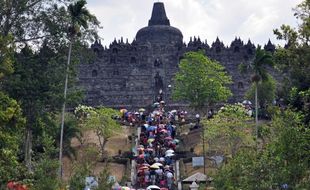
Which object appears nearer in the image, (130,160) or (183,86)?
(130,160)

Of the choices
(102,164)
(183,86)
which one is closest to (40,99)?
(102,164)

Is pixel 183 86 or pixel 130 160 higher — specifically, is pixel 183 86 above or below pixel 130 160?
above

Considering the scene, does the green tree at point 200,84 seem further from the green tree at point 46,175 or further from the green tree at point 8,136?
the green tree at point 8,136

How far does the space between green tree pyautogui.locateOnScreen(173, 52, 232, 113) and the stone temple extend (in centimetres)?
1756

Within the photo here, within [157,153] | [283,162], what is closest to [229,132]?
[157,153]

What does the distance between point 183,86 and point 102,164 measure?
15.6 meters

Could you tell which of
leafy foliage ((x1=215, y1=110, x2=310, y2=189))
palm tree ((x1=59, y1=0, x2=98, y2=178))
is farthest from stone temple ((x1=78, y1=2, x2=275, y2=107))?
leafy foliage ((x1=215, y1=110, x2=310, y2=189))

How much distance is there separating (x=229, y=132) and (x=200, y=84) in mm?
14141

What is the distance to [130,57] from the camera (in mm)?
83250

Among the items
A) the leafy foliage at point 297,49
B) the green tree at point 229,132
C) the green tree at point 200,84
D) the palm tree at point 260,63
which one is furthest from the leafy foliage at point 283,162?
the green tree at point 200,84

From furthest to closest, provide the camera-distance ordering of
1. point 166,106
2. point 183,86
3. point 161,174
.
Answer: point 166,106 → point 183,86 → point 161,174

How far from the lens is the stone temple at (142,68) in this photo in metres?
80.0

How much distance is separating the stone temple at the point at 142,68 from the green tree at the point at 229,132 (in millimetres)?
30080

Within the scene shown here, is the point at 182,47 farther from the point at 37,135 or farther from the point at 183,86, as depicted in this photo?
the point at 37,135
